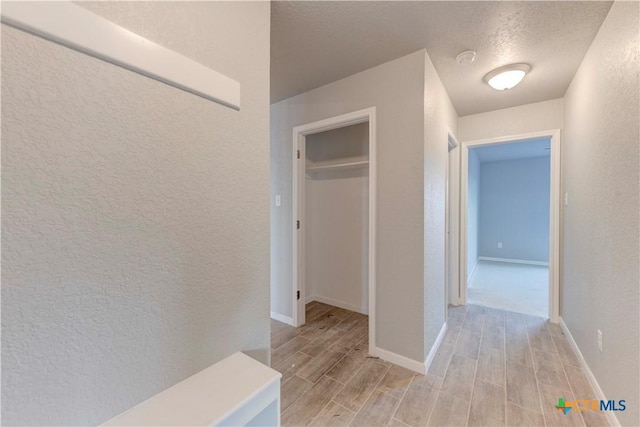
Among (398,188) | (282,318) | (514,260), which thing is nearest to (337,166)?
(398,188)

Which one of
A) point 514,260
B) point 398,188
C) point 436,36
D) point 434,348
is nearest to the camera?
point 436,36

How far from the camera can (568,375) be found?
184 centimetres

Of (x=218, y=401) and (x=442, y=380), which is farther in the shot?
(x=442, y=380)

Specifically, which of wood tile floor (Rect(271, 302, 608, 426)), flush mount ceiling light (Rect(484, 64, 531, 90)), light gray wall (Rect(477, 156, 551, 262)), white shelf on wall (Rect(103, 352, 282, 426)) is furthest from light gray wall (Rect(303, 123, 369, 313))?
light gray wall (Rect(477, 156, 551, 262))

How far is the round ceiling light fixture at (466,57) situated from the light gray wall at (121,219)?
1.52 metres

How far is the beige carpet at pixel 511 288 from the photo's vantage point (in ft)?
10.5

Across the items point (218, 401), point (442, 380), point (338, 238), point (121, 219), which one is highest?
point (121, 219)

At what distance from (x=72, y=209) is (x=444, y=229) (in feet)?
8.30

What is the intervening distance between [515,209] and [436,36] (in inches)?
217

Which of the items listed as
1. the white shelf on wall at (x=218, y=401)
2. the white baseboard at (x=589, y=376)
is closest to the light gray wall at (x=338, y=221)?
the white baseboard at (x=589, y=376)

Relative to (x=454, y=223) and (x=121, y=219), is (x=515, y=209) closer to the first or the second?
(x=454, y=223)

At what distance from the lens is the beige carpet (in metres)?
3.19

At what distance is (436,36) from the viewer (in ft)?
5.52
